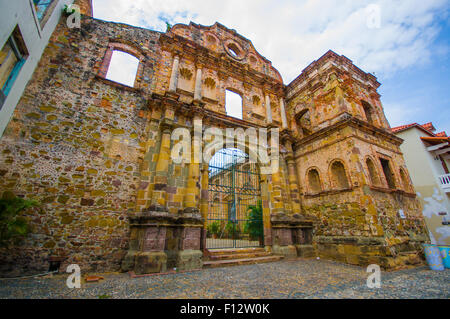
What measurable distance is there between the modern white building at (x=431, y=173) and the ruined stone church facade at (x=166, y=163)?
5371 mm

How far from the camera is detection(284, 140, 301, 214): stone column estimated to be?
7973 millimetres

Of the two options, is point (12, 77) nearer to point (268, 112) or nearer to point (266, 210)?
point (266, 210)

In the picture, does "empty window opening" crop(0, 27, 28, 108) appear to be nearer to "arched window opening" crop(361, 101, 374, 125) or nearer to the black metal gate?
the black metal gate

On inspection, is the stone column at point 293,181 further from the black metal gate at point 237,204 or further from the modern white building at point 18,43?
the modern white building at point 18,43

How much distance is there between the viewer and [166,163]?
6020mm

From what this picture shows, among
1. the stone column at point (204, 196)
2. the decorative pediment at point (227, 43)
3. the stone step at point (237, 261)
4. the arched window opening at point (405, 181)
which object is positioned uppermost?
the decorative pediment at point (227, 43)

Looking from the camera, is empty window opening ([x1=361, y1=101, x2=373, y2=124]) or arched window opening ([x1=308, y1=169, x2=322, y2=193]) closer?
arched window opening ([x1=308, y1=169, x2=322, y2=193])

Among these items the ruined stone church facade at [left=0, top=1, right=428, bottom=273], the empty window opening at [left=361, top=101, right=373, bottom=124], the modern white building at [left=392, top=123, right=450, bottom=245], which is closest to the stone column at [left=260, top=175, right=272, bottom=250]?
the ruined stone church facade at [left=0, top=1, right=428, bottom=273]

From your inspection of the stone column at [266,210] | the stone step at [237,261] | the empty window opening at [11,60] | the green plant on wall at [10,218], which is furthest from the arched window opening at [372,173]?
the empty window opening at [11,60]

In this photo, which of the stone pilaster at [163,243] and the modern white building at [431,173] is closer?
the stone pilaster at [163,243]

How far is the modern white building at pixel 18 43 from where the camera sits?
355cm

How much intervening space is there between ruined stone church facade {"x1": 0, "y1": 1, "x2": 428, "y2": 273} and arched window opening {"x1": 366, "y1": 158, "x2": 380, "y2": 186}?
1.5 inches
